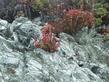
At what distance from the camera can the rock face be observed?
946 cm

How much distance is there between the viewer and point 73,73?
1004cm

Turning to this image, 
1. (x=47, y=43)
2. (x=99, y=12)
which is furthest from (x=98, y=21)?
(x=47, y=43)

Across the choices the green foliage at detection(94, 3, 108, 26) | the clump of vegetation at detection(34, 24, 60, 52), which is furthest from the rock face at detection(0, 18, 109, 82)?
the green foliage at detection(94, 3, 108, 26)

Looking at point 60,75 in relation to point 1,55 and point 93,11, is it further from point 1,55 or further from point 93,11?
point 93,11

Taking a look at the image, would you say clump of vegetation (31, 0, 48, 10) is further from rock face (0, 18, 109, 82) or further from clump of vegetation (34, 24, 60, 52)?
clump of vegetation (34, 24, 60, 52)

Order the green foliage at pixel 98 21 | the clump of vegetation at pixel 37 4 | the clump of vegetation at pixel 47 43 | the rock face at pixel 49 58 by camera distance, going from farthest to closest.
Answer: the clump of vegetation at pixel 37 4 → the green foliage at pixel 98 21 → the clump of vegetation at pixel 47 43 → the rock face at pixel 49 58

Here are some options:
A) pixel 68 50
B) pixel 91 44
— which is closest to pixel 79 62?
pixel 68 50

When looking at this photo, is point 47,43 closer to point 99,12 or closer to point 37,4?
point 37,4

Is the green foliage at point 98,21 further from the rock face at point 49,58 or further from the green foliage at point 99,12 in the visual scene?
the rock face at point 49,58

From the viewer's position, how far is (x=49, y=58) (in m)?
10.2

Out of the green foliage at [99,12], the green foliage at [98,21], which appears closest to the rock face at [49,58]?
the green foliage at [98,21]

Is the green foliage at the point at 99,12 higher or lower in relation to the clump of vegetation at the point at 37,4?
lower

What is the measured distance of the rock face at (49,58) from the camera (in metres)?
9.46

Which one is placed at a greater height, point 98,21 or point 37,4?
point 37,4
